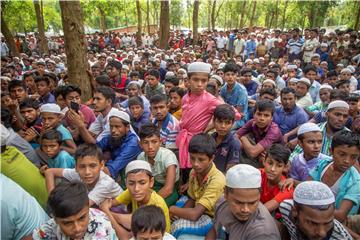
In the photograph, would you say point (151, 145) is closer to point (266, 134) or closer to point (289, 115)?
point (266, 134)

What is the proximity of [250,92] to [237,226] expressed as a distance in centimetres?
525

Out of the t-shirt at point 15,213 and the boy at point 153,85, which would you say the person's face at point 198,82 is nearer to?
the t-shirt at point 15,213

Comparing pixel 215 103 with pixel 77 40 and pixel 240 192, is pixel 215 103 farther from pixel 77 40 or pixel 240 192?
pixel 77 40

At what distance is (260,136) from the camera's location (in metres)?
Result: 3.93

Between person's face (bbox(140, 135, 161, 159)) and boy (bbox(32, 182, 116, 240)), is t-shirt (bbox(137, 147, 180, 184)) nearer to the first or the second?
person's face (bbox(140, 135, 161, 159))

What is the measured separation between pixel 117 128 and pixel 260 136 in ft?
5.69

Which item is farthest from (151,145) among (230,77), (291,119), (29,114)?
(230,77)

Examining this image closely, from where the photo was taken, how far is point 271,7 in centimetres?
3091

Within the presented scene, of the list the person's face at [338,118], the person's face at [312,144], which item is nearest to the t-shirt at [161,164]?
the person's face at [312,144]

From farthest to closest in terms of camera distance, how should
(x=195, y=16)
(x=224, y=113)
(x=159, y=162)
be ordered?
(x=195, y=16), (x=224, y=113), (x=159, y=162)

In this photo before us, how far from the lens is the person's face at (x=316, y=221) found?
2.04 m

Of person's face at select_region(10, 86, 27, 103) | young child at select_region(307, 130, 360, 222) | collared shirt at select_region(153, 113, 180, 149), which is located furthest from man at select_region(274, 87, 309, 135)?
person's face at select_region(10, 86, 27, 103)

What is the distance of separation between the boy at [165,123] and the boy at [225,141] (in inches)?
26.9

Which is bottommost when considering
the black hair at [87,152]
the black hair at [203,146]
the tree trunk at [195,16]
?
the black hair at [87,152]
